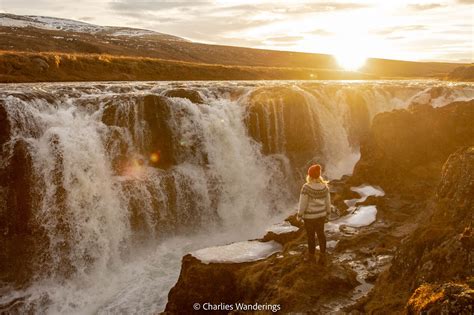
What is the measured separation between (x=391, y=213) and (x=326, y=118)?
44.1 ft

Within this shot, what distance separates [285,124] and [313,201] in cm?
1530

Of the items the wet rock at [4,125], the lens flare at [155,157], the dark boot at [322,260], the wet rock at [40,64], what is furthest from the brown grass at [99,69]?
the dark boot at [322,260]

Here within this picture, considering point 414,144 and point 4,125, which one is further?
point 414,144

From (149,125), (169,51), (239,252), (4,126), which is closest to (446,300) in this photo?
(239,252)

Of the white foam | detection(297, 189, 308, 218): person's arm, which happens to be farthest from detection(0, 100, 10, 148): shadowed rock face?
detection(297, 189, 308, 218): person's arm

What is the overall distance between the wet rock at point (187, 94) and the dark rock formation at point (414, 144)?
8734 millimetres

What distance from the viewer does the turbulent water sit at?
1405 centimetres

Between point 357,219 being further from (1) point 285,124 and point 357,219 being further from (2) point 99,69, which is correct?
(2) point 99,69

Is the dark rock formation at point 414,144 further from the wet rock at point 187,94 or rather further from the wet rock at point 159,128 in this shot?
the wet rock at point 187,94

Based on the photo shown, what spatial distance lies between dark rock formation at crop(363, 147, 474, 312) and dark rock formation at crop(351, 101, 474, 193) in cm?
788

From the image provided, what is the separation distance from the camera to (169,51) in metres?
103

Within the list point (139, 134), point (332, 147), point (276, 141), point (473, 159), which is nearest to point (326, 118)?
point (332, 147)

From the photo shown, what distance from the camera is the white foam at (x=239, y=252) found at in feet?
32.1

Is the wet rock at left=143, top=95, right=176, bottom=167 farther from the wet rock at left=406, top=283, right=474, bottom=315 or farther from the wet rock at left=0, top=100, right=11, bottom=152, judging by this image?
the wet rock at left=406, top=283, right=474, bottom=315
